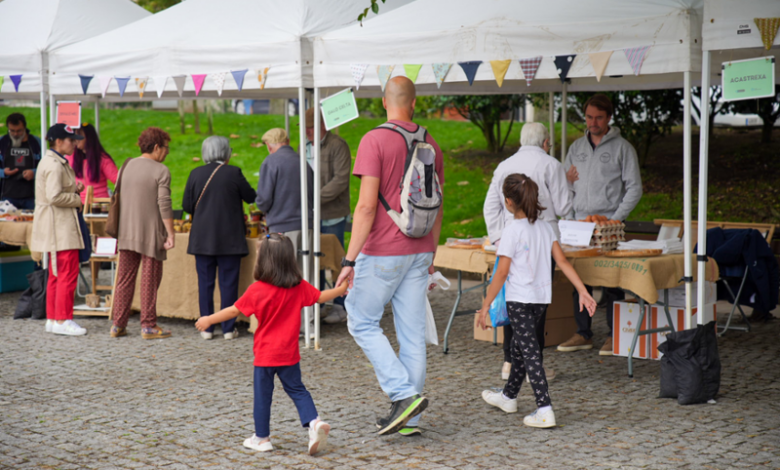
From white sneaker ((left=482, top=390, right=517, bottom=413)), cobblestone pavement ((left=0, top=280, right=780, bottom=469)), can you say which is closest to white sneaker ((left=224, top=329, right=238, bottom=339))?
cobblestone pavement ((left=0, top=280, right=780, bottom=469))

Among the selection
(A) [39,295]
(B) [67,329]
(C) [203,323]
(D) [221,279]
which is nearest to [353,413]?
(C) [203,323]

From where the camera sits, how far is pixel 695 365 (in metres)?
4.54

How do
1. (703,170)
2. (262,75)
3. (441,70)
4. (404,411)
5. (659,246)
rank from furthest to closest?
(262,75)
(659,246)
(441,70)
(703,170)
(404,411)

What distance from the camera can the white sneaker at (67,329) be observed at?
6684 millimetres

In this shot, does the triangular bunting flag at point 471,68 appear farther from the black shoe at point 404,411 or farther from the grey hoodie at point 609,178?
the black shoe at point 404,411

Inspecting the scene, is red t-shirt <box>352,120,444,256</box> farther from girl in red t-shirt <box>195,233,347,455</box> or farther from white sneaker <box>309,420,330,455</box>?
white sneaker <box>309,420,330,455</box>

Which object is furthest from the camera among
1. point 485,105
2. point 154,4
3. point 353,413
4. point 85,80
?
point 154,4

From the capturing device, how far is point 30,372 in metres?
5.49

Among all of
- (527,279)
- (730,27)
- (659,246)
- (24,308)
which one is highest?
(730,27)

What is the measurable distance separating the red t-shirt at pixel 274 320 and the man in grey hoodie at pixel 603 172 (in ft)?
8.64

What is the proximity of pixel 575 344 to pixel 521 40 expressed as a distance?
243 centimetres

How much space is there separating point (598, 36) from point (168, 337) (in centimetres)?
423

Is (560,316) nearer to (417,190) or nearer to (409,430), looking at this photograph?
(409,430)

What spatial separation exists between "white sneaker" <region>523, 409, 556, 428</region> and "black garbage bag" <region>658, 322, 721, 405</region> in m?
0.94
